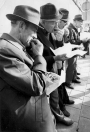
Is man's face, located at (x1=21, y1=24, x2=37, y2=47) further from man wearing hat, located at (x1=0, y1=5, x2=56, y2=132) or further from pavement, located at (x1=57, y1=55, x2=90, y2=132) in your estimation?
pavement, located at (x1=57, y1=55, x2=90, y2=132)

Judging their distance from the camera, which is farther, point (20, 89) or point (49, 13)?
point (49, 13)

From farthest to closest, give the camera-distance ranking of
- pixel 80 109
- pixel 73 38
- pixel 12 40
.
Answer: pixel 73 38, pixel 80 109, pixel 12 40

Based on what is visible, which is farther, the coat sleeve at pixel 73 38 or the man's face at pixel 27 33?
the coat sleeve at pixel 73 38

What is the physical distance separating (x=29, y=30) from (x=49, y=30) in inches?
31.4

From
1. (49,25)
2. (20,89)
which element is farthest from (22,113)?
(49,25)

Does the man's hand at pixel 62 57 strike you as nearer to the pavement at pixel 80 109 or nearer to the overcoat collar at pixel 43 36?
the overcoat collar at pixel 43 36

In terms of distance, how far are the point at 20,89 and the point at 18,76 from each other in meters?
0.11

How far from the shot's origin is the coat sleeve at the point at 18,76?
2.91 ft

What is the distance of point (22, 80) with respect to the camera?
91cm

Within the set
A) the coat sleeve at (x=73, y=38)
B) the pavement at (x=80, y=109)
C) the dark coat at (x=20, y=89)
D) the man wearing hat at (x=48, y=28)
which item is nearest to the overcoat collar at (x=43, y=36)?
the man wearing hat at (x=48, y=28)

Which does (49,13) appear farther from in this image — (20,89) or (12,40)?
(20,89)

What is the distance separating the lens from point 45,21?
183cm

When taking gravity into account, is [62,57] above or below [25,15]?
below

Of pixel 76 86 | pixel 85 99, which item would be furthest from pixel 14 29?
pixel 76 86
